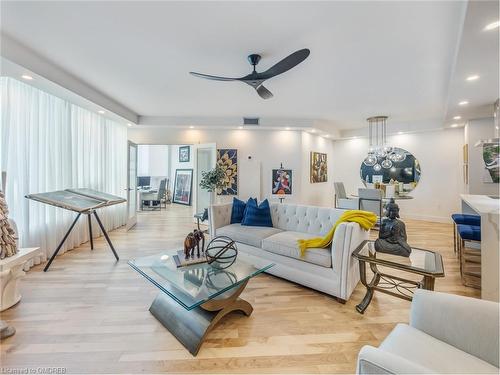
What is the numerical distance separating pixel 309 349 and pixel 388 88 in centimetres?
400

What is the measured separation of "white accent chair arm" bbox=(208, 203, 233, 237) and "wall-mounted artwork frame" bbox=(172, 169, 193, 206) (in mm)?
5608

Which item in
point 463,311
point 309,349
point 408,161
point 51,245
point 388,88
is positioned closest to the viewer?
point 463,311

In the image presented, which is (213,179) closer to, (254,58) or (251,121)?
(251,121)

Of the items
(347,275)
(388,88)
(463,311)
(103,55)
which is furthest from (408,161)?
(103,55)

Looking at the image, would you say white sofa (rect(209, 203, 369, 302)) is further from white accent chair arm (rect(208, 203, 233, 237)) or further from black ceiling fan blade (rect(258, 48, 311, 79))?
black ceiling fan blade (rect(258, 48, 311, 79))

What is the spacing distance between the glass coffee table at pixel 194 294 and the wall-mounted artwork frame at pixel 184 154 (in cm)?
757

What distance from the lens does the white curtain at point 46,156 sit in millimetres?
3088

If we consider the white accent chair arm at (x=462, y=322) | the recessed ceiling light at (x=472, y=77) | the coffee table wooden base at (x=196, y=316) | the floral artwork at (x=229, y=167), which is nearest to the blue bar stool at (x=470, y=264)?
the recessed ceiling light at (x=472, y=77)

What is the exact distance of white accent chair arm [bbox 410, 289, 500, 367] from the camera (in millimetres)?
1182

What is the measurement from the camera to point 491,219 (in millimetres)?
2387

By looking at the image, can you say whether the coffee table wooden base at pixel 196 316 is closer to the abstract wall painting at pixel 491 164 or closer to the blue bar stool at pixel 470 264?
the blue bar stool at pixel 470 264

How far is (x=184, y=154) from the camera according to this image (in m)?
9.66

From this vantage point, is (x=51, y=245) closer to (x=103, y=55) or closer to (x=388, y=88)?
(x=103, y=55)

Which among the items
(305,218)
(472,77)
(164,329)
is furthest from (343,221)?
(472,77)
